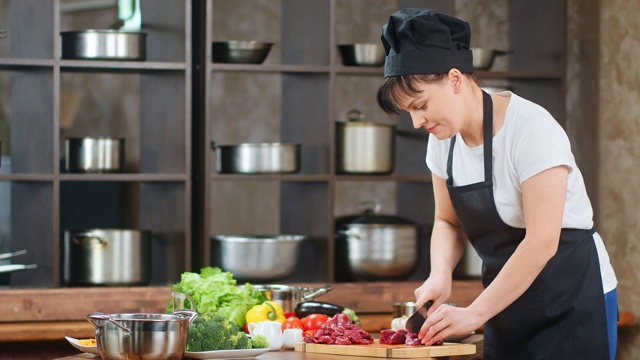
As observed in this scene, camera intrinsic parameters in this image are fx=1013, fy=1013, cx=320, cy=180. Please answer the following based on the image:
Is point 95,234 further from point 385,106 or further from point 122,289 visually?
point 385,106

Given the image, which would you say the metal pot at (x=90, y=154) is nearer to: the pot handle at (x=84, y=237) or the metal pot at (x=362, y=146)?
the pot handle at (x=84, y=237)

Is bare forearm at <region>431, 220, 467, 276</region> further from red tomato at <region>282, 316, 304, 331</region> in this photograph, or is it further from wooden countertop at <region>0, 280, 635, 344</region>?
wooden countertop at <region>0, 280, 635, 344</region>

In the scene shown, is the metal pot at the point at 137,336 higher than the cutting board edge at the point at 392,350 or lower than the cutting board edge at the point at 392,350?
higher

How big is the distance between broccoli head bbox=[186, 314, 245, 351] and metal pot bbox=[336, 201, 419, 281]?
2018 millimetres

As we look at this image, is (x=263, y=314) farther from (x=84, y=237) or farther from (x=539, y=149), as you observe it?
(x=84, y=237)

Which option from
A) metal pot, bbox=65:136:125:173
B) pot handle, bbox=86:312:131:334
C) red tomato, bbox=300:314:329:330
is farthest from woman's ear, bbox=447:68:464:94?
metal pot, bbox=65:136:125:173

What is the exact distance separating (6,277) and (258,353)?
8.88 ft

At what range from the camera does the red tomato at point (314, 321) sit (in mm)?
3275

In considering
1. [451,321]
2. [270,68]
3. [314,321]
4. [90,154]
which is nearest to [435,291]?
[451,321]

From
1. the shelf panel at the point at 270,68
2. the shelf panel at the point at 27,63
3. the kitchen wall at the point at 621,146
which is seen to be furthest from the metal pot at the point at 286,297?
the kitchen wall at the point at 621,146

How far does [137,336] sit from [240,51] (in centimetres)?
247

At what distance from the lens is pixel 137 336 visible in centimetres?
251

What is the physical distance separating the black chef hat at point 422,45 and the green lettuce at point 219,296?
0.98 meters

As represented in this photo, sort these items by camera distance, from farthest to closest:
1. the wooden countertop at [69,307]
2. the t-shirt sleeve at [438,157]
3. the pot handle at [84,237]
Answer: the pot handle at [84,237] < the wooden countertop at [69,307] < the t-shirt sleeve at [438,157]
